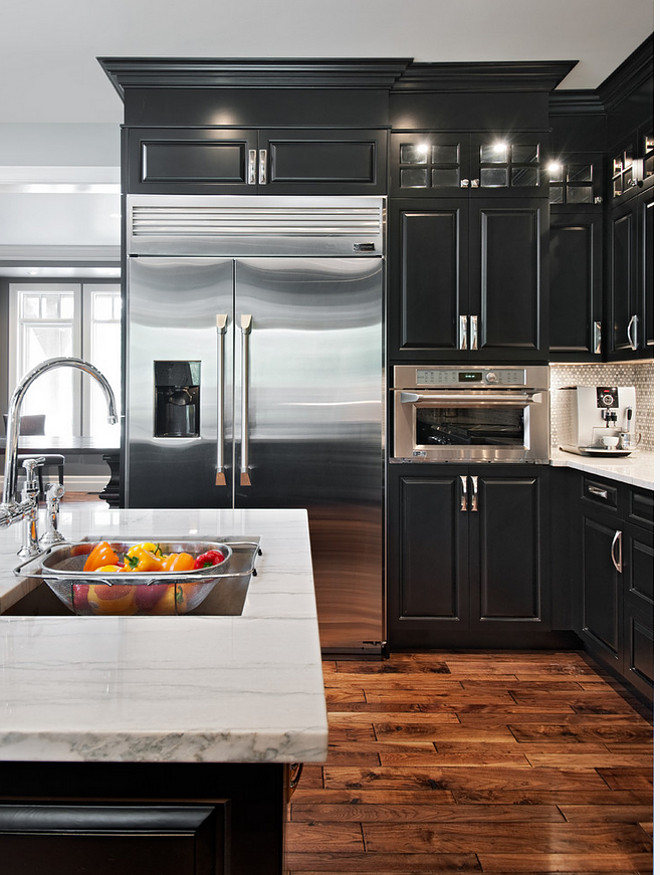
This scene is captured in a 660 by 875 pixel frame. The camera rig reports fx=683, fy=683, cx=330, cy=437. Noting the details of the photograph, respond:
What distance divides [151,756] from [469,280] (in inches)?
117

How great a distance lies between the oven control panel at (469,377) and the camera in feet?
10.8

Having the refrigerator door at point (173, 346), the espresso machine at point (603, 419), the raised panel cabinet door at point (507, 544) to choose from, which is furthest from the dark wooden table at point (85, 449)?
the espresso machine at point (603, 419)

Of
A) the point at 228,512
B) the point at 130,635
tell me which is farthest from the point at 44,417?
the point at 130,635

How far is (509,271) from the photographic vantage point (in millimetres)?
3307

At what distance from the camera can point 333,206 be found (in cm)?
322

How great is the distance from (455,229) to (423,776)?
2.39 m

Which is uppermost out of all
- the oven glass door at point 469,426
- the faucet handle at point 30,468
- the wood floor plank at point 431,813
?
the oven glass door at point 469,426

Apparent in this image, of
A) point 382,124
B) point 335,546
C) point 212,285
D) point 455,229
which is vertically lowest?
point 335,546

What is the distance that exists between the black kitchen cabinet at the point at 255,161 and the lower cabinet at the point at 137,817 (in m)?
2.91

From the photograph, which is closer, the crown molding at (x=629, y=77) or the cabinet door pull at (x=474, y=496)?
the crown molding at (x=629, y=77)

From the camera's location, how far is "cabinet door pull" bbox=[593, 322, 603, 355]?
3.43m

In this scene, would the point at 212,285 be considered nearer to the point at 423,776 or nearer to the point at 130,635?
the point at 423,776

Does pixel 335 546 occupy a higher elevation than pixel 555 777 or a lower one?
higher

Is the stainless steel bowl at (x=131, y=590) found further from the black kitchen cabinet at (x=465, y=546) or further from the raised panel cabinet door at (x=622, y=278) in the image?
the raised panel cabinet door at (x=622, y=278)
